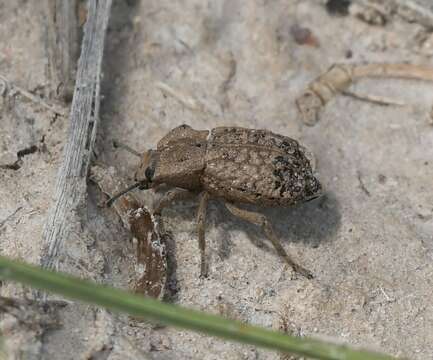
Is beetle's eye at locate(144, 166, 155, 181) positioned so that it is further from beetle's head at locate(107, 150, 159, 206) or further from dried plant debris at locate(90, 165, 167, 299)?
dried plant debris at locate(90, 165, 167, 299)

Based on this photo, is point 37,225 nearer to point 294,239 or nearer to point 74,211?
point 74,211

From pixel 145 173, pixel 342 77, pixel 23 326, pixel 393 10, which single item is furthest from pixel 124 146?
pixel 393 10

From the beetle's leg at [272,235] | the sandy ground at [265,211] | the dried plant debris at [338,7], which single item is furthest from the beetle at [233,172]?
the dried plant debris at [338,7]

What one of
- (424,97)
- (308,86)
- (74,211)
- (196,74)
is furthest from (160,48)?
(424,97)

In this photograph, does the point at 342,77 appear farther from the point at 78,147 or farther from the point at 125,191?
the point at 78,147

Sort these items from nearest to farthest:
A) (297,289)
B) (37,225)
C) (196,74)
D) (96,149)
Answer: (37,225) < (297,289) < (96,149) < (196,74)

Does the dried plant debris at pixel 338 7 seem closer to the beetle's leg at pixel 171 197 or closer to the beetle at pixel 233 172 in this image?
the beetle at pixel 233 172
